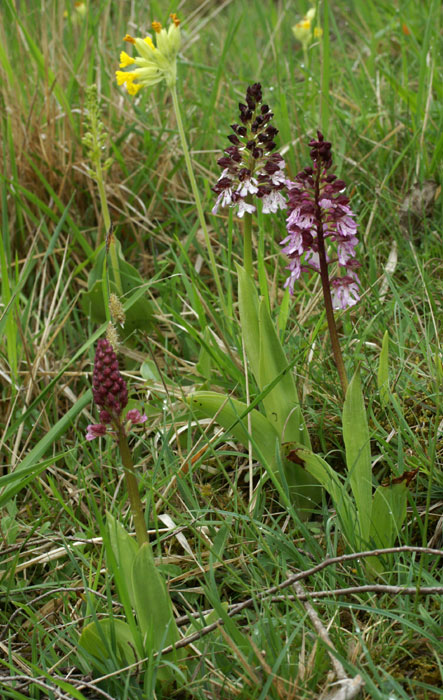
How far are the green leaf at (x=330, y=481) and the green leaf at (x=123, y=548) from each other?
1.68ft

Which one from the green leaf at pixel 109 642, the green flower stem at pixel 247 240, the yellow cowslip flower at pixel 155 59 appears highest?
the yellow cowslip flower at pixel 155 59

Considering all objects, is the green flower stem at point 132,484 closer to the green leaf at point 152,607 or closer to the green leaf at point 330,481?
the green leaf at point 152,607

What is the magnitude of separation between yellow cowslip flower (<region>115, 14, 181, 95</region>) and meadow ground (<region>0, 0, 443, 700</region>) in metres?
0.52

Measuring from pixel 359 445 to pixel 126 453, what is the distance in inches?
23.2

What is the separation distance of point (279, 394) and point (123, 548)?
67 centimetres

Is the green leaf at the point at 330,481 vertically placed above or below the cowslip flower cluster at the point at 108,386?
below

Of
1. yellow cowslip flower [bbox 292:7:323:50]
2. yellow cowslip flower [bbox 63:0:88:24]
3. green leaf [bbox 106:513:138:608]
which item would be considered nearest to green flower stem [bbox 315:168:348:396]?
green leaf [bbox 106:513:138:608]

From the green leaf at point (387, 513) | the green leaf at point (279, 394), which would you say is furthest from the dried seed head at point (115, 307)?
the green leaf at point (387, 513)

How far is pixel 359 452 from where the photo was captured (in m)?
1.69

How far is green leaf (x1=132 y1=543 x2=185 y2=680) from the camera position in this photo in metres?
1.40

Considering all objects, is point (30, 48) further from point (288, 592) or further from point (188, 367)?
point (288, 592)

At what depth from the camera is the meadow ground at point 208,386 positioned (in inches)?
57.7

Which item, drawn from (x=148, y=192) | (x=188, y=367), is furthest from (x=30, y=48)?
(x=188, y=367)

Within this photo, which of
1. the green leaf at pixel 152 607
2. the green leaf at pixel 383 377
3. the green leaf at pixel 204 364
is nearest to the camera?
the green leaf at pixel 152 607
